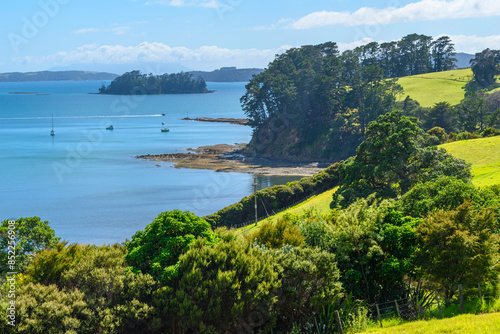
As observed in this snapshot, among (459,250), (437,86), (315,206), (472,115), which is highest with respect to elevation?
(437,86)

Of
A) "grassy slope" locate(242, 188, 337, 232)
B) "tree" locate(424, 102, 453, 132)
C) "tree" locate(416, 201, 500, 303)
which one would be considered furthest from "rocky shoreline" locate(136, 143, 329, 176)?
"tree" locate(416, 201, 500, 303)

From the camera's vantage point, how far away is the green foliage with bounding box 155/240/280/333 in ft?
69.9

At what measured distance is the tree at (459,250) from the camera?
73.1 feet

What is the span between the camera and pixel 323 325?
2272cm

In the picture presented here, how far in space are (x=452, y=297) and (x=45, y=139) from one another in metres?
146

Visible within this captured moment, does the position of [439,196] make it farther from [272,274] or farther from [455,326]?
[272,274]

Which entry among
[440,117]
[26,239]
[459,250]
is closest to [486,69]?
[440,117]

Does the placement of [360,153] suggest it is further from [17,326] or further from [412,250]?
[17,326]

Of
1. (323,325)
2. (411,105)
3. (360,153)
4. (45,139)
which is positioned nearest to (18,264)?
(323,325)

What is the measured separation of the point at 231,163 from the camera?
355 ft

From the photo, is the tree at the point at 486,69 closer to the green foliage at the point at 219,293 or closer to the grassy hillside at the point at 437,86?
the grassy hillside at the point at 437,86

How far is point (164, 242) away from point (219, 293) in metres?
4.21

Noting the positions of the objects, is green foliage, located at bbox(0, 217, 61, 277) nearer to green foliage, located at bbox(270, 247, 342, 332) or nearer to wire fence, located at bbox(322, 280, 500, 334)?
green foliage, located at bbox(270, 247, 342, 332)

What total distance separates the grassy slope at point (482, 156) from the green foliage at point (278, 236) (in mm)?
26292
